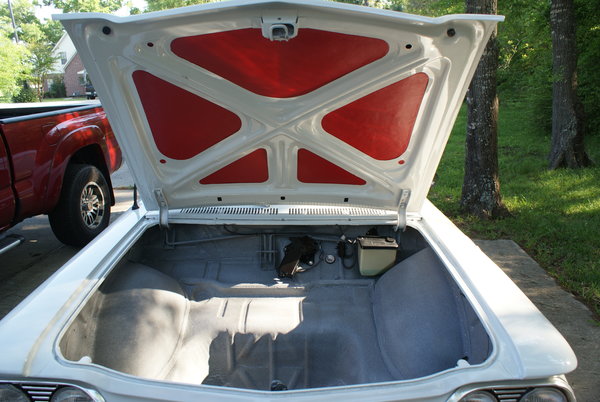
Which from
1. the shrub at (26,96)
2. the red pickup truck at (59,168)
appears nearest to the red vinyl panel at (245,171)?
the red pickup truck at (59,168)

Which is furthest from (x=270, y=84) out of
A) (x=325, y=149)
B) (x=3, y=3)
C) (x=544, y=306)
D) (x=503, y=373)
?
(x=3, y=3)

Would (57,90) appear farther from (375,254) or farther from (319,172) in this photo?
(375,254)

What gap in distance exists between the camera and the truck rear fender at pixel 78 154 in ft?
13.3

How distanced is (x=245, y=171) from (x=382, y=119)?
2.68 ft

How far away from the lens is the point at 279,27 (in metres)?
1.64

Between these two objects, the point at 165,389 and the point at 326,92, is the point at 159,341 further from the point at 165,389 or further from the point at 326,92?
the point at 326,92

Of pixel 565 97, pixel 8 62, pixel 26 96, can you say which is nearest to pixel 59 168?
pixel 565 97

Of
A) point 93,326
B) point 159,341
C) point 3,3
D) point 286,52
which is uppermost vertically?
point 3,3

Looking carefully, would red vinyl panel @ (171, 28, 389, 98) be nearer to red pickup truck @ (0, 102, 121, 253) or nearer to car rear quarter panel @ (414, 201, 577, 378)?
car rear quarter panel @ (414, 201, 577, 378)

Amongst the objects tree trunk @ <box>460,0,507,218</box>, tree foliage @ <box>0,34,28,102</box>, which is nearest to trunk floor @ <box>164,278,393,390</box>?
tree trunk @ <box>460,0,507,218</box>

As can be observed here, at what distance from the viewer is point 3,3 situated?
110 feet

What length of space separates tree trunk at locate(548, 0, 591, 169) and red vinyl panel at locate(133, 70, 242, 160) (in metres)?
7.10

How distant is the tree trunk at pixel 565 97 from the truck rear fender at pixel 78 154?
710 cm

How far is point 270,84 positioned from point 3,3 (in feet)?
137
